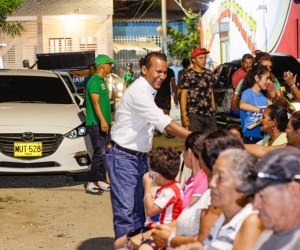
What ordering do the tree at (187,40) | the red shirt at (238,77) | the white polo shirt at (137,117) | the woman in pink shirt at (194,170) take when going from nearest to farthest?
1. the woman in pink shirt at (194,170)
2. the white polo shirt at (137,117)
3. the red shirt at (238,77)
4. the tree at (187,40)

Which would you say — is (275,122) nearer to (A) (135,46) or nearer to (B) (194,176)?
(B) (194,176)

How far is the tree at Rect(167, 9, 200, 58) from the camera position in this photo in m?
44.6

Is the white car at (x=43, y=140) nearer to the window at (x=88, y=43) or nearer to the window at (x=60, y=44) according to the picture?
the window at (x=88, y=43)

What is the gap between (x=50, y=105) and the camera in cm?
1196

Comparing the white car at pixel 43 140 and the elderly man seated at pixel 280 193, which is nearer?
the elderly man seated at pixel 280 193

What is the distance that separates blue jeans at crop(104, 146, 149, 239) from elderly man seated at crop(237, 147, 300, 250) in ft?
10.1

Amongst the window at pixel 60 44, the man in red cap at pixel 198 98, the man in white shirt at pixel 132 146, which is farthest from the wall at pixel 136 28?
the man in white shirt at pixel 132 146

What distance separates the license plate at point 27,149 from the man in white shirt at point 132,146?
4.25 m

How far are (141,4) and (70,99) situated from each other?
3924 cm

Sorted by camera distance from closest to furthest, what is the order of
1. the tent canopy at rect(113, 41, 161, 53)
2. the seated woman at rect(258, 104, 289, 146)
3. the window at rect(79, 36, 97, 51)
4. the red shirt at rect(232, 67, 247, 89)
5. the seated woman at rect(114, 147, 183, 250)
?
the seated woman at rect(114, 147, 183, 250), the seated woman at rect(258, 104, 289, 146), the red shirt at rect(232, 67, 247, 89), the window at rect(79, 36, 97, 51), the tent canopy at rect(113, 41, 161, 53)

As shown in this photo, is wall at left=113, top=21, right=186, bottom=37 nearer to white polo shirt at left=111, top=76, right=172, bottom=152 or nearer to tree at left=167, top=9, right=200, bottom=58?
tree at left=167, top=9, right=200, bottom=58

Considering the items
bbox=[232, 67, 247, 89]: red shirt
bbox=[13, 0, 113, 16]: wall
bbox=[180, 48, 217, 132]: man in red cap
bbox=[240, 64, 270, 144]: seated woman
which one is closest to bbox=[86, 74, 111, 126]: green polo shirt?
Result: bbox=[180, 48, 217, 132]: man in red cap

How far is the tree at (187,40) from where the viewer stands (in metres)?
44.6

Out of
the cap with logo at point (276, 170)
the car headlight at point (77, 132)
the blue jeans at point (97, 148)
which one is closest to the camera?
the cap with logo at point (276, 170)
